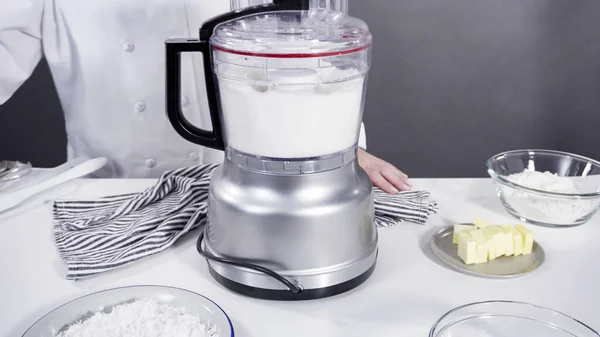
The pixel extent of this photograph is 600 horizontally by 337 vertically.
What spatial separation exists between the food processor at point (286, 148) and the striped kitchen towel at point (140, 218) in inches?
5.0

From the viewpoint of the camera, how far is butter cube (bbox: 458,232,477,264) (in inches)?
31.0

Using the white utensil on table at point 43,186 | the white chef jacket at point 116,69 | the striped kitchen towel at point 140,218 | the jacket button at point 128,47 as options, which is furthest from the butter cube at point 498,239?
the jacket button at point 128,47

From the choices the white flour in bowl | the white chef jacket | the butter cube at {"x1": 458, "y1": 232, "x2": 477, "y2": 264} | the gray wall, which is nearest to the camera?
the white flour in bowl

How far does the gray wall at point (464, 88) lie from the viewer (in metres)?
2.06

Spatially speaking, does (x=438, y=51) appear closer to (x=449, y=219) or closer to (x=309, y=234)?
(x=449, y=219)

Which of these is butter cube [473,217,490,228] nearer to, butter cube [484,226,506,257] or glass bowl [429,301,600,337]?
butter cube [484,226,506,257]

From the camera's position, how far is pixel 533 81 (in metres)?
2.14

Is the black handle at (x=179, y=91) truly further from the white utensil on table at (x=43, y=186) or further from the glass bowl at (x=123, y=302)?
the white utensil on table at (x=43, y=186)

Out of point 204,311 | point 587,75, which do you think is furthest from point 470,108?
point 204,311

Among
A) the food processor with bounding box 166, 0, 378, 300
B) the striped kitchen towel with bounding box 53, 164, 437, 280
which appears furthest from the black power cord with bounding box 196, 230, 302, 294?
the striped kitchen towel with bounding box 53, 164, 437, 280

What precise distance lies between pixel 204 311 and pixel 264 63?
25 centimetres

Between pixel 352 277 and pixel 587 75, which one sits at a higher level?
pixel 352 277

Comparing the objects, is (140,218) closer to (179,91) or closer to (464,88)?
(179,91)

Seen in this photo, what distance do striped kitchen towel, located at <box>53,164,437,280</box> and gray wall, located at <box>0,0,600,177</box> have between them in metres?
1.19
